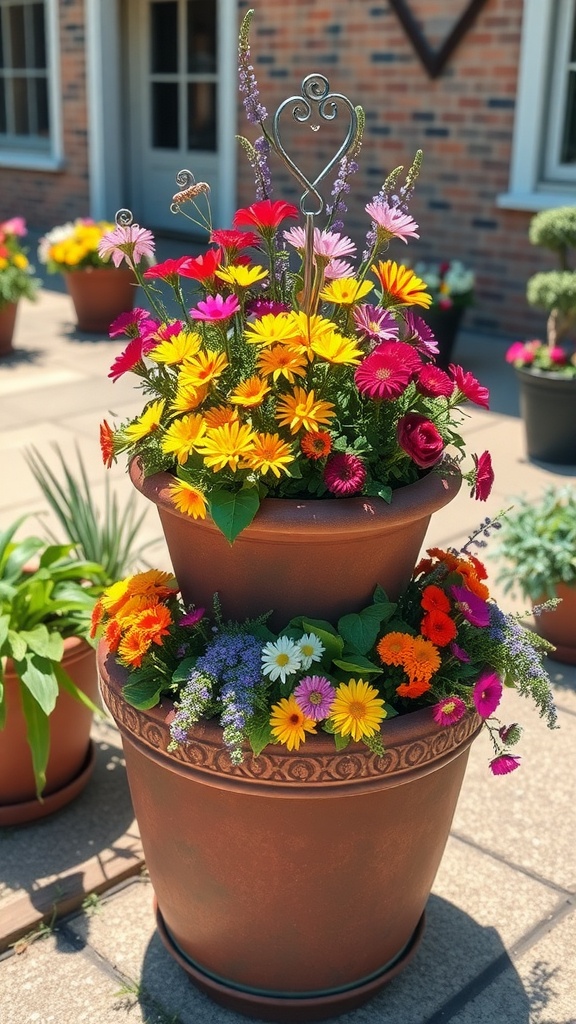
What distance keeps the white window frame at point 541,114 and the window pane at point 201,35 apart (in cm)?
395

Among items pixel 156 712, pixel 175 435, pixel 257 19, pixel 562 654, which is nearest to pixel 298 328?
pixel 175 435

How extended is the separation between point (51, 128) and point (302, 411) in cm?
1024

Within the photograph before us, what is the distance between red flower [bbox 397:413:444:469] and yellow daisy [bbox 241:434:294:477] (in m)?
0.20

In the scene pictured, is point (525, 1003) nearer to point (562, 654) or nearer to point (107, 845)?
point (107, 845)

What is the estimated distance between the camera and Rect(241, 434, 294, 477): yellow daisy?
5.63 feet

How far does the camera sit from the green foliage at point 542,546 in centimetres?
336

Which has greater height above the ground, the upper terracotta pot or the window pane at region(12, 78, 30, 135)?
the window pane at region(12, 78, 30, 135)

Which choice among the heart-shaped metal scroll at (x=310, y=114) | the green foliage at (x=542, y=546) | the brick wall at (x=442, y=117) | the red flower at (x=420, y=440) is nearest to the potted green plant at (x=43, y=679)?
the red flower at (x=420, y=440)

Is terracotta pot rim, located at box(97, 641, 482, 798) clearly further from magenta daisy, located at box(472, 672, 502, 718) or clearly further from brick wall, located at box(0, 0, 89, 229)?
brick wall, located at box(0, 0, 89, 229)

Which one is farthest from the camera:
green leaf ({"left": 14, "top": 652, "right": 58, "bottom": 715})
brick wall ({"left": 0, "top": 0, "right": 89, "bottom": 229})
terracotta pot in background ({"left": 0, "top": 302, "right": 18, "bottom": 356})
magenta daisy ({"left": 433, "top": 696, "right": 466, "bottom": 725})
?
brick wall ({"left": 0, "top": 0, "right": 89, "bottom": 229})

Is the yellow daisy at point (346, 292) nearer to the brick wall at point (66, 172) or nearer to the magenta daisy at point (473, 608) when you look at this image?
the magenta daisy at point (473, 608)

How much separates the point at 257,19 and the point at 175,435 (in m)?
7.96

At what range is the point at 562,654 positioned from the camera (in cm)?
345

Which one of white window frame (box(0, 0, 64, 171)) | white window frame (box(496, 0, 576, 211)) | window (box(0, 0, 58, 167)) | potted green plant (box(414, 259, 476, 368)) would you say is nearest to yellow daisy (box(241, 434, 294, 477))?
potted green plant (box(414, 259, 476, 368))
